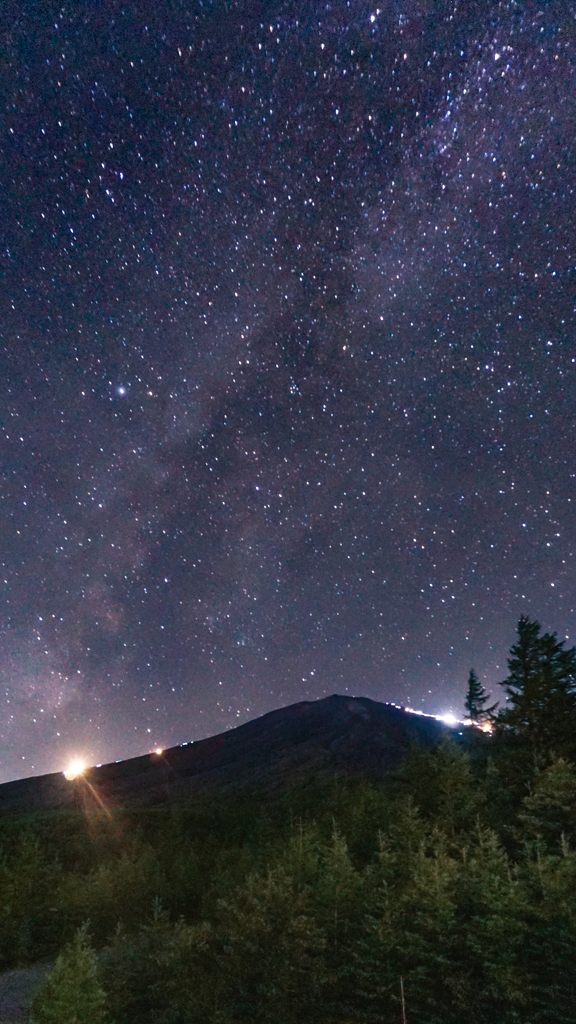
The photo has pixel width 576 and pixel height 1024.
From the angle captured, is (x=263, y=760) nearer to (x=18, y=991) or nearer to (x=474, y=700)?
(x=474, y=700)

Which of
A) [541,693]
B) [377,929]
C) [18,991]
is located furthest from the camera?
[541,693]

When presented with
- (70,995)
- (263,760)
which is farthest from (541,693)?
(263,760)

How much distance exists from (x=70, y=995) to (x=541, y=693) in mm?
31801

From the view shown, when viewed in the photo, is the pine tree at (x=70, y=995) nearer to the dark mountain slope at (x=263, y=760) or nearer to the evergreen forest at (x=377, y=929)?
the evergreen forest at (x=377, y=929)

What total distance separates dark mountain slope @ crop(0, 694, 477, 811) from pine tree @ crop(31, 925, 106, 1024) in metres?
101

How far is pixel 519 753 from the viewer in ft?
125

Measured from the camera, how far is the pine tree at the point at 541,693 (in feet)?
126

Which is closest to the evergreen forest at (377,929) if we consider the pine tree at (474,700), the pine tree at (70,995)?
the pine tree at (70,995)

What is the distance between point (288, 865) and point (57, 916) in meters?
18.7

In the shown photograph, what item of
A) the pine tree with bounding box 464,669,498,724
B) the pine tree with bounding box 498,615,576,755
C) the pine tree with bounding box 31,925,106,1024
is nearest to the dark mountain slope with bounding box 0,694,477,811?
the pine tree with bounding box 464,669,498,724

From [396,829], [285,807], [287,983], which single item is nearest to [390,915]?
[287,983]

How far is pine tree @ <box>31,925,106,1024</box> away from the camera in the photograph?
743 inches

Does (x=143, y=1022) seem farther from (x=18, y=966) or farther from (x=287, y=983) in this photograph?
(x=18, y=966)

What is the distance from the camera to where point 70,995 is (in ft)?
62.8
